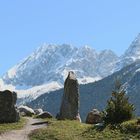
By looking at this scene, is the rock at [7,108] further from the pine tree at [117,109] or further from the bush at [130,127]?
the bush at [130,127]

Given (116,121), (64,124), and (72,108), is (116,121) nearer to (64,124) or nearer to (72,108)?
(64,124)

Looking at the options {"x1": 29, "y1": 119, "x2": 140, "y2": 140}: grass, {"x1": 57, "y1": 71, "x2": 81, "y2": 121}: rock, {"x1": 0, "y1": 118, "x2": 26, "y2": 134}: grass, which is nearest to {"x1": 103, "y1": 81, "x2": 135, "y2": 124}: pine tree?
{"x1": 29, "y1": 119, "x2": 140, "y2": 140}: grass

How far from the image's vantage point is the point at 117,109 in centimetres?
5541

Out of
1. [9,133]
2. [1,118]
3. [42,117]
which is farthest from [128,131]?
[42,117]

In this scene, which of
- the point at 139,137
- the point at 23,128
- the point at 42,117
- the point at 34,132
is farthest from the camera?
the point at 42,117

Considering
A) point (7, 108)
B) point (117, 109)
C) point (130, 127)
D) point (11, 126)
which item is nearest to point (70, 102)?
point (7, 108)

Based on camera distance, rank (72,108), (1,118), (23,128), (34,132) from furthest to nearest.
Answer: (72,108) < (1,118) < (23,128) < (34,132)

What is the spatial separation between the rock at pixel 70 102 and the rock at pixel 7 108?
8531mm

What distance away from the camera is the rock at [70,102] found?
7319 cm

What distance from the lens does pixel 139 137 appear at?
4822cm

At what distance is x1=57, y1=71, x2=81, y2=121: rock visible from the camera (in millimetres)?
73188

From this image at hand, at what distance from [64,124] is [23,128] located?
4.86 meters

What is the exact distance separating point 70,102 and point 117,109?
1887 centimetres

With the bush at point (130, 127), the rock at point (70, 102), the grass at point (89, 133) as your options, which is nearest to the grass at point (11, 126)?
the grass at point (89, 133)
